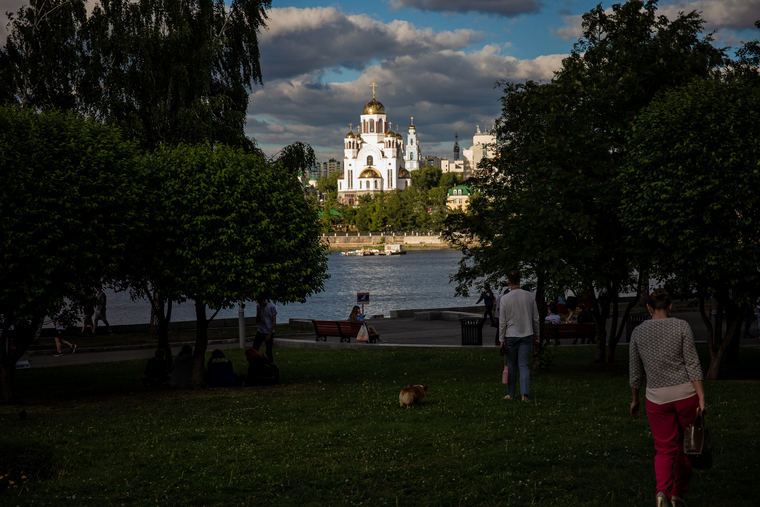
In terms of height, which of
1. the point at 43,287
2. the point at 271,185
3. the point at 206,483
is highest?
the point at 271,185

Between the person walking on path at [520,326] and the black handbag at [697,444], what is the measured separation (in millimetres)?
4354

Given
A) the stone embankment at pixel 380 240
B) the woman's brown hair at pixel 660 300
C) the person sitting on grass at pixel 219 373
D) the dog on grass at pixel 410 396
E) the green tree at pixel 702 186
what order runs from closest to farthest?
the woman's brown hair at pixel 660 300
the dog on grass at pixel 410 396
the green tree at pixel 702 186
the person sitting on grass at pixel 219 373
the stone embankment at pixel 380 240

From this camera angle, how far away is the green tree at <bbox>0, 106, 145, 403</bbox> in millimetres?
9844

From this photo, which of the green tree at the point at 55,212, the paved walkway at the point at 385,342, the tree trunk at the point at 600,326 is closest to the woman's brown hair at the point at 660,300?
the green tree at the point at 55,212

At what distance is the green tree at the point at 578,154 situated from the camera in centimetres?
1180

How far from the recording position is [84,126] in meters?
10.9

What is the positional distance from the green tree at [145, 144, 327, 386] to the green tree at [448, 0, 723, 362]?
11.8 ft

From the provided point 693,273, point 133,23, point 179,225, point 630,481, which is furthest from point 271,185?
point 133,23

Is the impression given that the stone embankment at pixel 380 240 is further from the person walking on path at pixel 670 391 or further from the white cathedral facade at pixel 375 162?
the person walking on path at pixel 670 391

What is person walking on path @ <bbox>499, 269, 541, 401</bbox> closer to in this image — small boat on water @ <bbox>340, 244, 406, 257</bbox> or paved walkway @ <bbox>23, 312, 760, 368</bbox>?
paved walkway @ <bbox>23, 312, 760, 368</bbox>

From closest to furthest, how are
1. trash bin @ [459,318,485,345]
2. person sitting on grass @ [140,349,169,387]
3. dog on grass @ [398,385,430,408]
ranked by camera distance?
dog on grass @ [398,385,430,408]
person sitting on grass @ [140,349,169,387]
trash bin @ [459,318,485,345]

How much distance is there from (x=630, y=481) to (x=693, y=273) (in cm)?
587

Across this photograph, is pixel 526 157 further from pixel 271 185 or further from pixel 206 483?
pixel 206 483

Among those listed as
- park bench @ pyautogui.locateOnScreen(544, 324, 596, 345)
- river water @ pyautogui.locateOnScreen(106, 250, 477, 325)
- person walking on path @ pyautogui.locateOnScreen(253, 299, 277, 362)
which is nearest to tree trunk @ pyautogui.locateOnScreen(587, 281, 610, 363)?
park bench @ pyautogui.locateOnScreen(544, 324, 596, 345)
